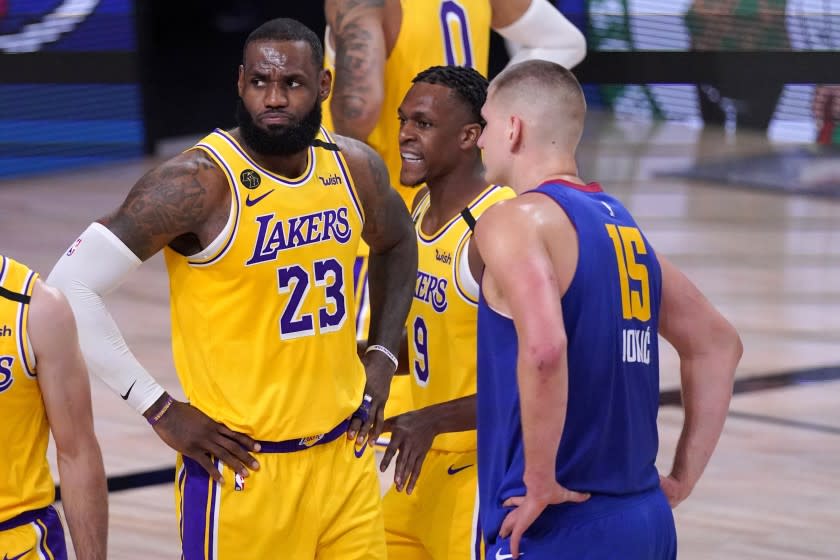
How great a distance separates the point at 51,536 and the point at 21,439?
0.79ft

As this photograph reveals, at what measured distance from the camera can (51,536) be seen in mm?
3283

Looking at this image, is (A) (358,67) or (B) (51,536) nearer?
(B) (51,536)

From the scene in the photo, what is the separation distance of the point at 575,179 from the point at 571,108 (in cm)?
16

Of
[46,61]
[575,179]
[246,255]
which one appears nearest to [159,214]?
[246,255]

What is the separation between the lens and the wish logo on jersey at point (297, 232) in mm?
3572

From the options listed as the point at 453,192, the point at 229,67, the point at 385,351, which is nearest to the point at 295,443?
the point at 385,351

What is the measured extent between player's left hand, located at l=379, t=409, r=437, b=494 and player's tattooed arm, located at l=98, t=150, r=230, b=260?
0.77 metres

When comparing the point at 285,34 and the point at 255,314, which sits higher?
the point at 285,34

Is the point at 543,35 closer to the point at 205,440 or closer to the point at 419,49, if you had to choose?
the point at 419,49

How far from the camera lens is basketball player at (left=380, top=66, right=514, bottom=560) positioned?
4.04 meters

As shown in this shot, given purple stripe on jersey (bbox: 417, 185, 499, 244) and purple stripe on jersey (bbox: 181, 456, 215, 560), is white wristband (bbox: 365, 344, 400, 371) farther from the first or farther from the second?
purple stripe on jersey (bbox: 181, 456, 215, 560)

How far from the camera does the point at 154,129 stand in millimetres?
16234

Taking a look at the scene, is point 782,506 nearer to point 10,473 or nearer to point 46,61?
point 10,473

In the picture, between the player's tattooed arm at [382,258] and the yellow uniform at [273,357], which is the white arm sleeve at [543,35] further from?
the yellow uniform at [273,357]
